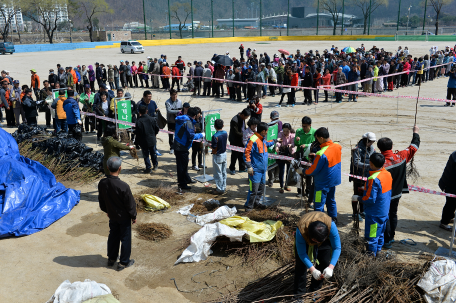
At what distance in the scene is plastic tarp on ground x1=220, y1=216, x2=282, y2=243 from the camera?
18.9ft

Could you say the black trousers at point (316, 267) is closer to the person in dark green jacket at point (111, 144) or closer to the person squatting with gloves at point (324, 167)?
the person squatting with gloves at point (324, 167)

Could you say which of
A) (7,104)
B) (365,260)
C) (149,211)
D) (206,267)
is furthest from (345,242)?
(7,104)

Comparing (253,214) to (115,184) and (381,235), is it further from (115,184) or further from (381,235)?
(115,184)

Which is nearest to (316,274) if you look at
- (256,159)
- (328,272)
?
(328,272)

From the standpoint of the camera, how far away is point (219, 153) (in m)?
7.99

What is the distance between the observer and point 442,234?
21.4 ft

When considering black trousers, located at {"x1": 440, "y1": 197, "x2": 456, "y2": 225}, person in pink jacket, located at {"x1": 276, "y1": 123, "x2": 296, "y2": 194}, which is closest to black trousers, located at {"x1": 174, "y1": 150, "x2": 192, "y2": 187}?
person in pink jacket, located at {"x1": 276, "y1": 123, "x2": 296, "y2": 194}

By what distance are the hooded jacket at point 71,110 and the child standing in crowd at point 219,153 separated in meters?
5.21

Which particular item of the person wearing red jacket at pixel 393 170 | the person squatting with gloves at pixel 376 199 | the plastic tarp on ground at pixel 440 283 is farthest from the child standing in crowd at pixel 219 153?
the plastic tarp on ground at pixel 440 283

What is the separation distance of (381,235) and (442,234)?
1.80 m

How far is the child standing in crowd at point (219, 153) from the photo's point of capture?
311 inches

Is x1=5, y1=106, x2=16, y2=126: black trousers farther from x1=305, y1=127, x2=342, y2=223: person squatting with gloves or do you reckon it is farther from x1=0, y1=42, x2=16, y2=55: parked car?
x1=0, y1=42, x2=16, y2=55: parked car

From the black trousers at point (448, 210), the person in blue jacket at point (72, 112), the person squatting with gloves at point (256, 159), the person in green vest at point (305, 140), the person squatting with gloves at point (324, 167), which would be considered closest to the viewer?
the person squatting with gloves at point (324, 167)

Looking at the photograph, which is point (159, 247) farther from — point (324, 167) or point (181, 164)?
point (324, 167)
